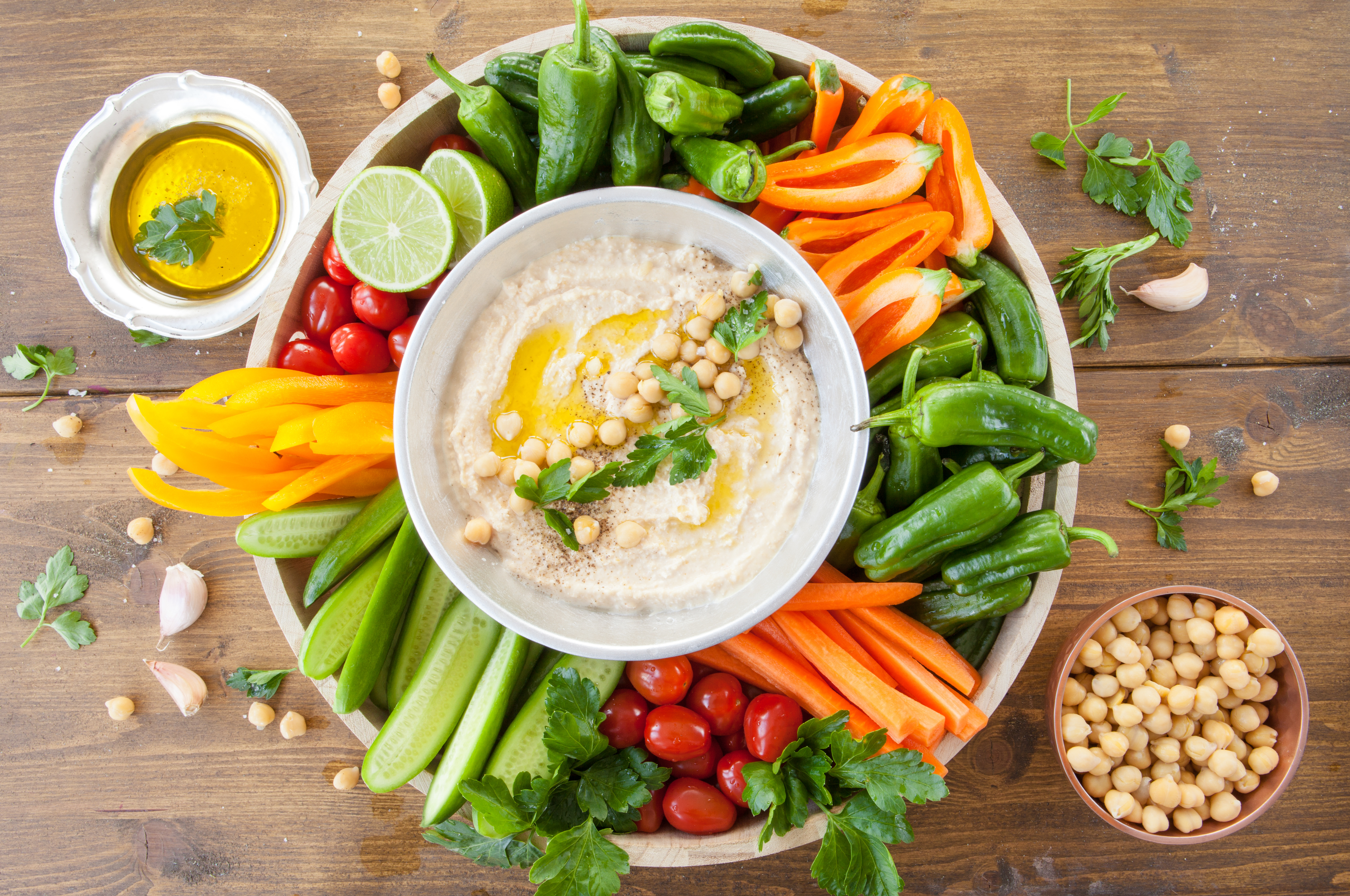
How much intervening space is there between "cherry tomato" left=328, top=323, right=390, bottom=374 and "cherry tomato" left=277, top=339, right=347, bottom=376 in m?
0.03

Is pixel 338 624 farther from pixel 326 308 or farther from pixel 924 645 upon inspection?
pixel 924 645

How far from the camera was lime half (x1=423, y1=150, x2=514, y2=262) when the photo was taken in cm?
249

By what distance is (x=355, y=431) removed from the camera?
246cm

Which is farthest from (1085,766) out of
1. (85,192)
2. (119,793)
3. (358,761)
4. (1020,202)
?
(85,192)

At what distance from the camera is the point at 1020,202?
286cm

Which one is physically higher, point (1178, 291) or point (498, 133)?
point (498, 133)

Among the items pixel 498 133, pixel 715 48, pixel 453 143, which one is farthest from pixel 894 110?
pixel 453 143

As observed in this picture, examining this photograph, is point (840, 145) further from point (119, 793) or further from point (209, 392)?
point (119, 793)

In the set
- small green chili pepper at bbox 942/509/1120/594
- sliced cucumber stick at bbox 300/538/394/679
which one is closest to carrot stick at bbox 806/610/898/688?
small green chili pepper at bbox 942/509/1120/594

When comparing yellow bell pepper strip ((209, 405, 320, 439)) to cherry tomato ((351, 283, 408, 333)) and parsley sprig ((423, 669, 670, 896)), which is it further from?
parsley sprig ((423, 669, 670, 896))

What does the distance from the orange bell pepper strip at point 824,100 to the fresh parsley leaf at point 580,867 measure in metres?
2.19

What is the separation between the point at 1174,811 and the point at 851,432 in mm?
1744

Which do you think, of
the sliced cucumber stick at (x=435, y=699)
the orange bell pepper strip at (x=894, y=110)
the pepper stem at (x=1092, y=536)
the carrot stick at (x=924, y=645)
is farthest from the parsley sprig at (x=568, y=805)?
the orange bell pepper strip at (x=894, y=110)

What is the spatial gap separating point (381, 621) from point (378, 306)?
104 centimetres
